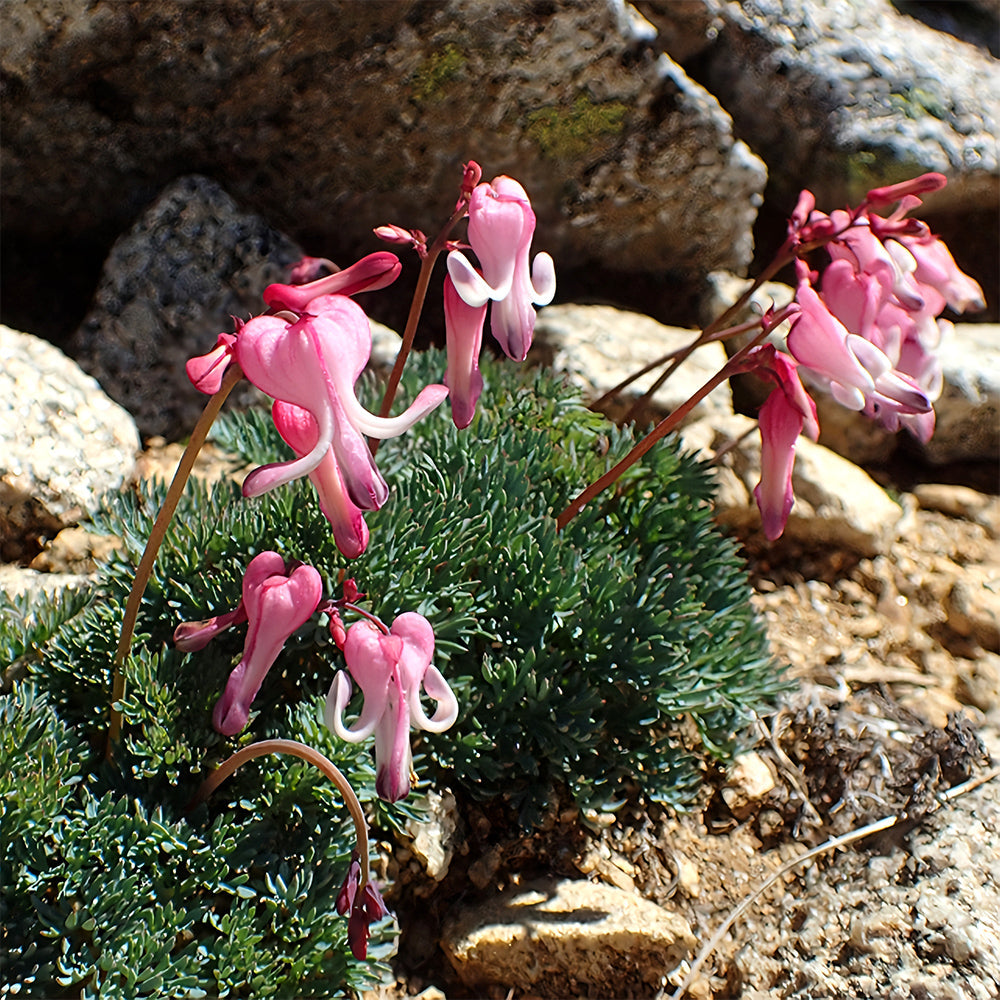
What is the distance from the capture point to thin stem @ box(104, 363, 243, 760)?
1638 mm

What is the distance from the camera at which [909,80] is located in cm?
479

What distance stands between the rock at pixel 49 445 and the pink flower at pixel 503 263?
6.42ft

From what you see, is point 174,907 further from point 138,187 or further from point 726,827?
point 138,187

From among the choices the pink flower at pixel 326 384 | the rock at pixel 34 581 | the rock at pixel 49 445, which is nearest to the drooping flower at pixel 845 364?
the pink flower at pixel 326 384

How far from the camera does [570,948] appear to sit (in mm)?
2441

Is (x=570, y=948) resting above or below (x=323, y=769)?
below

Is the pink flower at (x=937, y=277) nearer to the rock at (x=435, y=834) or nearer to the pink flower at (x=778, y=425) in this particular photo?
the pink flower at (x=778, y=425)

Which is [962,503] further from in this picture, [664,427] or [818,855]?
[664,427]

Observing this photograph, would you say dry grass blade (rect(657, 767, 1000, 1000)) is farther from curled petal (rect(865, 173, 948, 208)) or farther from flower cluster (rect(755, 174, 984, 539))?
curled petal (rect(865, 173, 948, 208))

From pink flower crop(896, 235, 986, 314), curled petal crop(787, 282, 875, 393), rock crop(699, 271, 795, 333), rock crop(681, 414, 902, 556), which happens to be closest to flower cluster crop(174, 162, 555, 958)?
curled petal crop(787, 282, 875, 393)

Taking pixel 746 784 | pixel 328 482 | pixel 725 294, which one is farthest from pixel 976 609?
pixel 328 482

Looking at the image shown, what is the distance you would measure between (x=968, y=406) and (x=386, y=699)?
154 inches

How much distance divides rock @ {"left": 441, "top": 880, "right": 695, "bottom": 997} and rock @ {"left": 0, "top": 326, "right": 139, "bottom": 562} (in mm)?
1895

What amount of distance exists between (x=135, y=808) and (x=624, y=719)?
1.37 m
